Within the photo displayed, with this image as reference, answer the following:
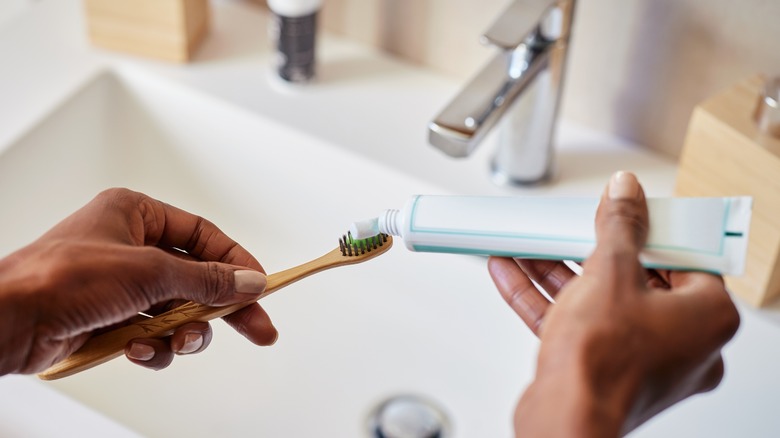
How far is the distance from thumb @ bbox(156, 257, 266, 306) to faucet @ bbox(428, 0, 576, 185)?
0.62 ft

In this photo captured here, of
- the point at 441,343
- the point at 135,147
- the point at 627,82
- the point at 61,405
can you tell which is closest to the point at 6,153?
the point at 135,147

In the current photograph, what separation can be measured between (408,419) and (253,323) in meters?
0.20

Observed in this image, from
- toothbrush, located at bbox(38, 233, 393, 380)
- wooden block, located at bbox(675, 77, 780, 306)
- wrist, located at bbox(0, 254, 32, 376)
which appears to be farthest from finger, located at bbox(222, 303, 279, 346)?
wooden block, located at bbox(675, 77, 780, 306)

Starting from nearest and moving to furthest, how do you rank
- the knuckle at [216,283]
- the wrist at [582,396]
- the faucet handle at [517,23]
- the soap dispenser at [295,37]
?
the wrist at [582,396] < the knuckle at [216,283] < the faucet handle at [517,23] < the soap dispenser at [295,37]

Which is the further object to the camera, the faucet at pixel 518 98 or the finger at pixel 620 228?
the faucet at pixel 518 98

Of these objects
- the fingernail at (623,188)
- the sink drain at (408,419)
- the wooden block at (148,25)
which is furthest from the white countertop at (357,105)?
the fingernail at (623,188)

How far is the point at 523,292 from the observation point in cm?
59

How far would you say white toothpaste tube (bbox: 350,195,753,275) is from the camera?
0.52m

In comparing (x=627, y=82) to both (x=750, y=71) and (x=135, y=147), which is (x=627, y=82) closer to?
(x=750, y=71)

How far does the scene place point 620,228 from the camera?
0.50 meters

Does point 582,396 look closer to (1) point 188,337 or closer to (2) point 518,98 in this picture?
(1) point 188,337

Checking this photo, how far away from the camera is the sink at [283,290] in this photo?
0.73 metres

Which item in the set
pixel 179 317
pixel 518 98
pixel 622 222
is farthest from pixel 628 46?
pixel 179 317

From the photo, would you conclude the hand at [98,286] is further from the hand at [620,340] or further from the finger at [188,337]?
the hand at [620,340]
